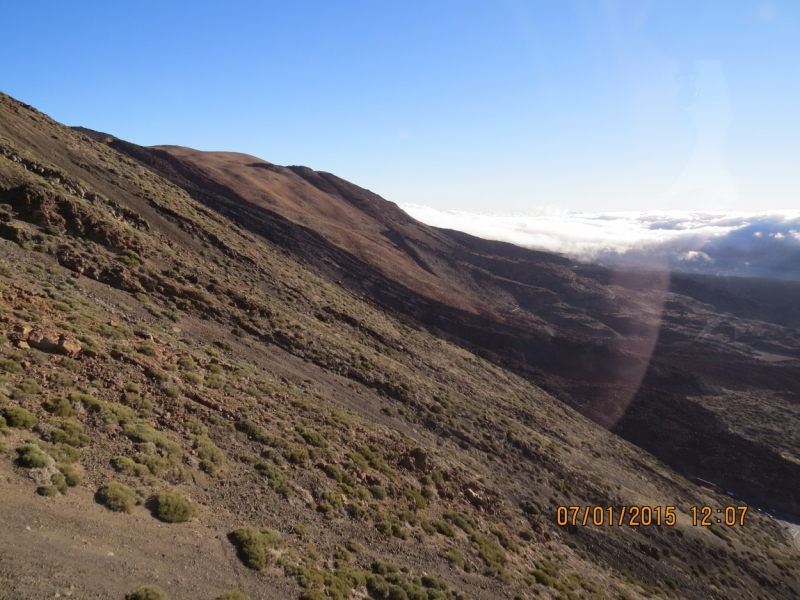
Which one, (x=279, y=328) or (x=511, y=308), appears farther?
(x=511, y=308)

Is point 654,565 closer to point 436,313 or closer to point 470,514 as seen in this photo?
point 470,514

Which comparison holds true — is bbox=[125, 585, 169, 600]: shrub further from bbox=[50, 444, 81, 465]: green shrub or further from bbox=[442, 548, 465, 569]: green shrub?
bbox=[442, 548, 465, 569]: green shrub

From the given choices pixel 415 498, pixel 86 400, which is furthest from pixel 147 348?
pixel 415 498

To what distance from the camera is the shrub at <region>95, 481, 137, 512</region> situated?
313 inches

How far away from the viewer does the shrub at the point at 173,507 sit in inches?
330

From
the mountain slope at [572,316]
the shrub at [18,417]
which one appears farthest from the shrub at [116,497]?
the mountain slope at [572,316]

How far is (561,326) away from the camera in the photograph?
255 feet

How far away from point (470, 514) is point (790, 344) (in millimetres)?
101670

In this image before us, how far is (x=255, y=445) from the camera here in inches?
488

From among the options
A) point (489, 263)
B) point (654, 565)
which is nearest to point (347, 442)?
point (654, 565)

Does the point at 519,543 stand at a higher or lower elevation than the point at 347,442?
lower

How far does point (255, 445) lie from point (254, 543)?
3846 mm

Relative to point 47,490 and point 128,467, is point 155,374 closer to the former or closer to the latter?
point 128,467

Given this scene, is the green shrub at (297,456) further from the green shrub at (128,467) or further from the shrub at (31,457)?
the shrub at (31,457)
